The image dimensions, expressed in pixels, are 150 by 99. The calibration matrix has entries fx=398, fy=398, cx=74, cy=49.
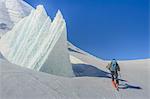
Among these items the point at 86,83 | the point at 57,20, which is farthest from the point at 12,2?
the point at 86,83

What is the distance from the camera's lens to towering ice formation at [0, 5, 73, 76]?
986 inches

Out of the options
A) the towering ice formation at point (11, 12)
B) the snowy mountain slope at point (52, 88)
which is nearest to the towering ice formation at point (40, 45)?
the snowy mountain slope at point (52, 88)

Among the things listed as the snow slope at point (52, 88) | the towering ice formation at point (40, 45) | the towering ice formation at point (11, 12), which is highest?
the towering ice formation at point (11, 12)

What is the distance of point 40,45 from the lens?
26.9m

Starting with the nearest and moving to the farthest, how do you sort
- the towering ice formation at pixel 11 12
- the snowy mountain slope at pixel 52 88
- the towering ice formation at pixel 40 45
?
the snowy mountain slope at pixel 52 88 → the towering ice formation at pixel 40 45 → the towering ice formation at pixel 11 12

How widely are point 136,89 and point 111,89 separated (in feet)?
6.00

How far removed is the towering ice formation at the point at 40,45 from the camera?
25.0m

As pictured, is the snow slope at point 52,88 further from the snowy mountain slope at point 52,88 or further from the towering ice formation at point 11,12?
the towering ice formation at point 11,12

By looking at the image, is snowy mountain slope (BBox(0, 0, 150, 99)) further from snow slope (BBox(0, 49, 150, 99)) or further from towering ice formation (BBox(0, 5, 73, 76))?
towering ice formation (BBox(0, 5, 73, 76))

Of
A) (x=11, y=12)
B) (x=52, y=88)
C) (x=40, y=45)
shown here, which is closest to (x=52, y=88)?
(x=52, y=88)

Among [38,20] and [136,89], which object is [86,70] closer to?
[38,20]

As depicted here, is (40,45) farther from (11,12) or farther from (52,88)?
(11,12)

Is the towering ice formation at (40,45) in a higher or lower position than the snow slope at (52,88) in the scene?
higher

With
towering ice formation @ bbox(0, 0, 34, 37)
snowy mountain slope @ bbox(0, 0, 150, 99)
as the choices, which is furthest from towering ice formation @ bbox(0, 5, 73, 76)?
towering ice formation @ bbox(0, 0, 34, 37)
